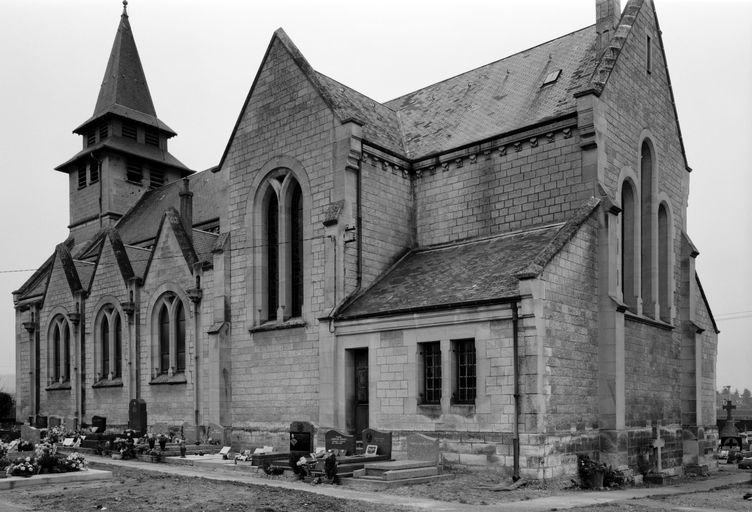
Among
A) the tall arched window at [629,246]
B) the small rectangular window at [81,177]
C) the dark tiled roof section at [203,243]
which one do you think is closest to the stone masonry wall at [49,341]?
the dark tiled roof section at [203,243]

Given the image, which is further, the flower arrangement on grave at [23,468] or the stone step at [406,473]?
A: the stone step at [406,473]

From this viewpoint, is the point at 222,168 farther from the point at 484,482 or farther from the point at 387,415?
the point at 484,482

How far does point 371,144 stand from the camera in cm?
2759

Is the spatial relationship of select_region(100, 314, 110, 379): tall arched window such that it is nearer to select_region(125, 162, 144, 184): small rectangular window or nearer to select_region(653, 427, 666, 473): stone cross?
select_region(125, 162, 144, 184): small rectangular window

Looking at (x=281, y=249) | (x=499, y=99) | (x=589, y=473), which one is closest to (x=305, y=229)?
(x=281, y=249)

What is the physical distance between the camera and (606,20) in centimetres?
2739

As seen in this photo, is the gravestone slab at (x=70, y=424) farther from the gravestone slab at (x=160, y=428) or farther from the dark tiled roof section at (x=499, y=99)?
the dark tiled roof section at (x=499, y=99)

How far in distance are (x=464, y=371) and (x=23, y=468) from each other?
11949 millimetres

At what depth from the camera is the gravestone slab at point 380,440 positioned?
22578mm

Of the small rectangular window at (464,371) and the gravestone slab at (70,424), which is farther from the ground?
the small rectangular window at (464,371)

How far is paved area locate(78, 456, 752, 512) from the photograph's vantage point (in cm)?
1675

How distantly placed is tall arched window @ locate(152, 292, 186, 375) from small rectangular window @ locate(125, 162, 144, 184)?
18356 mm

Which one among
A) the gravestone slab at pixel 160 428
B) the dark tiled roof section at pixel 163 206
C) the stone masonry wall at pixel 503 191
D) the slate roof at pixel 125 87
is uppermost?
the slate roof at pixel 125 87

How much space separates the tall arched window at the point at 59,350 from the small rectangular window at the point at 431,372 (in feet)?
80.6
